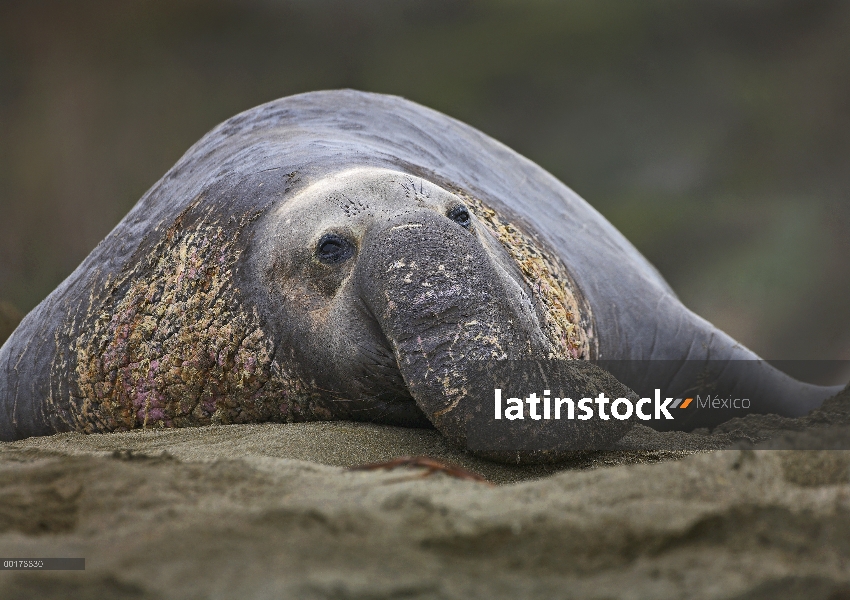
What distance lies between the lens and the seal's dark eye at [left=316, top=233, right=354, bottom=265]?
309cm

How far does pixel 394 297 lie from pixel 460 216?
646mm

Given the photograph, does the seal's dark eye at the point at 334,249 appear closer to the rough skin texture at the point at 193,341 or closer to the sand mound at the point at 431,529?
the rough skin texture at the point at 193,341

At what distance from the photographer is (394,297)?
2707 millimetres

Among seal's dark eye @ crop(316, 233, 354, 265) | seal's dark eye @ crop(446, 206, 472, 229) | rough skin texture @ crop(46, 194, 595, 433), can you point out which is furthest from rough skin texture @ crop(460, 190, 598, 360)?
seal's dark eye @ crop(316, 233, 354, 265)

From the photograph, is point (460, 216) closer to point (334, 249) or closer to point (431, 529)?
point (334, 249)

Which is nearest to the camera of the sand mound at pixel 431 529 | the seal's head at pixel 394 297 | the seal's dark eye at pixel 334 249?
the sand mound at pixel 431 529

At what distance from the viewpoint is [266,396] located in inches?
129

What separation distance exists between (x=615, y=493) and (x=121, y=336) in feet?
8.45

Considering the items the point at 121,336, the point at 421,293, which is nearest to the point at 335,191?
the point at 421,293

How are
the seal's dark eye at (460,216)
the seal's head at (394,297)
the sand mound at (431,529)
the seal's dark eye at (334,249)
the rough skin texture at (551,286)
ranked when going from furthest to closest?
1. the rough skin texture at (551,286)
2. the seal's dark eye at (460,216)
3. the seal's dark eye at (334,249)
4. the seal's head at (394,297)
5. the sand mound at (431,529)

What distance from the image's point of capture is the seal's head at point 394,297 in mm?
2602

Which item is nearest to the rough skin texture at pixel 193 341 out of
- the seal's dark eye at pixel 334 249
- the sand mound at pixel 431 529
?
the seal's dark eye at pixel 334 249

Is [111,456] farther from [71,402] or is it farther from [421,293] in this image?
[71,402]

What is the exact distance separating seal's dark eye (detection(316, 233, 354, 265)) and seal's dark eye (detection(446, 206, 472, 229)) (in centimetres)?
37
